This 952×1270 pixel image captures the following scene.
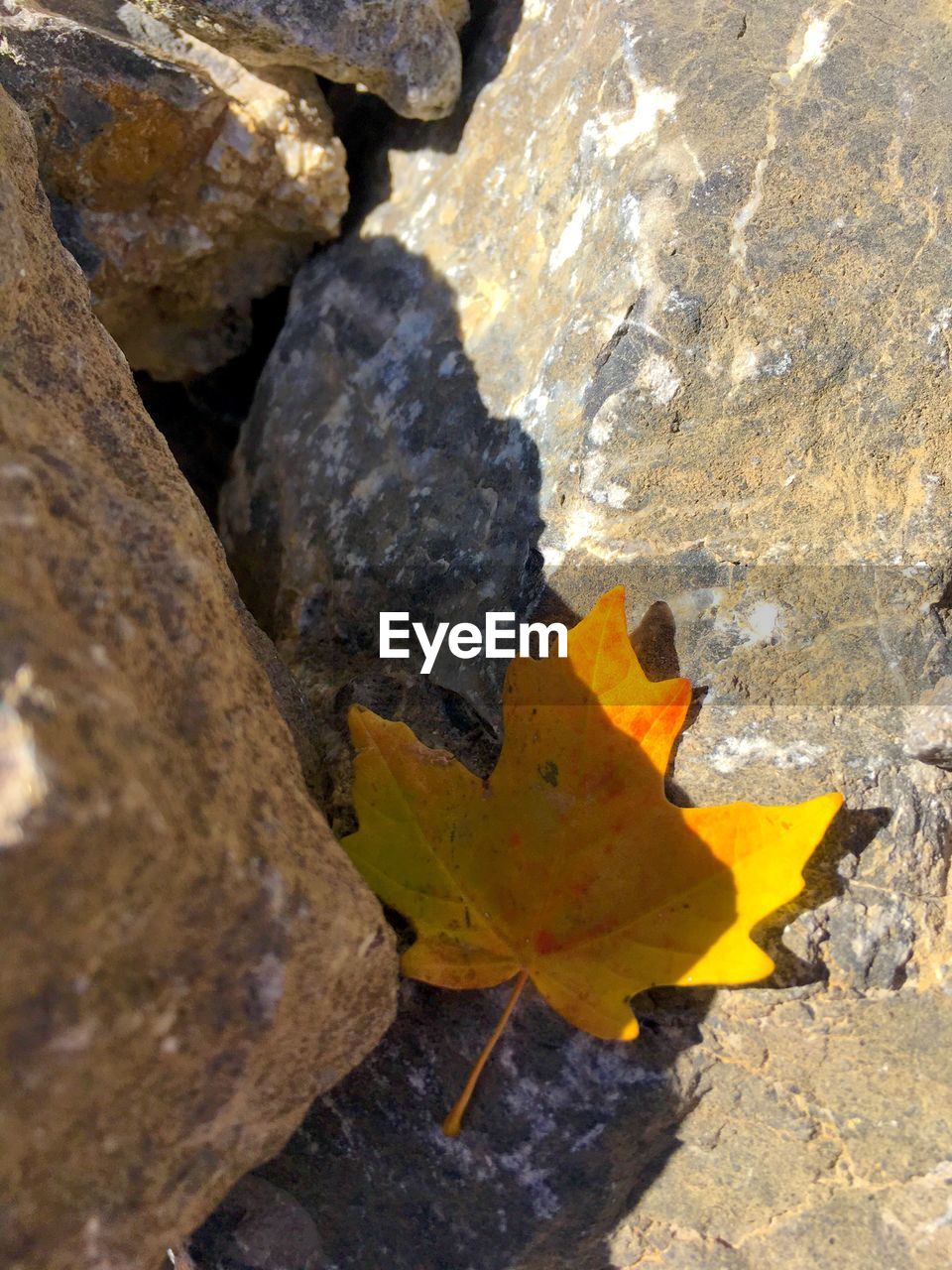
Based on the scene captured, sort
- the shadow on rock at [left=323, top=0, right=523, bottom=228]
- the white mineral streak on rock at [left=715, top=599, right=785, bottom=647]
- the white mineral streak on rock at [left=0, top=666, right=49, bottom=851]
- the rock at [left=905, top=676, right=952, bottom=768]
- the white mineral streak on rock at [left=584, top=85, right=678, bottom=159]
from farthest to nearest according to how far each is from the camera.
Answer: the shadow on rock at [left=323, top=0, right=523, bottom=228] < the white mineral streak on rock at [left=584, top=85, right=678, bottom=159] < the white mineral streak on rock at [left=715, top=599, right=785, bottom=647] < the rock at [left=905, top=676, right=952, bottom=768] < the white mineral streak on rock at [left=0, top=666, right=49, bottom=851]

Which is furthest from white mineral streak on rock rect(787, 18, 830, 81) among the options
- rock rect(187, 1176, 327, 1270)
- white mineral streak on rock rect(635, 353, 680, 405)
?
rock rect(187, 1176, 327, 1270)

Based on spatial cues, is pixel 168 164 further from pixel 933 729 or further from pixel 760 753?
pixel 933 729

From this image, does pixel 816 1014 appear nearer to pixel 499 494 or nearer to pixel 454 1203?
pixel 454 1203

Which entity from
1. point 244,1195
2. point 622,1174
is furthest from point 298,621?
point 622,1174

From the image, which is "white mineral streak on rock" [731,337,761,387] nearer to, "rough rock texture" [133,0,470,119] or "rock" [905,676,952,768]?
"rock" [905,676,952,768]

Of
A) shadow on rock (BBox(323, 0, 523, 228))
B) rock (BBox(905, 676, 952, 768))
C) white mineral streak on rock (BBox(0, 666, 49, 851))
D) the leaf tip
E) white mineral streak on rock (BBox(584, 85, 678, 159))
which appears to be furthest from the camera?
shadow on rock (BBox(323, 0, 523, 228))

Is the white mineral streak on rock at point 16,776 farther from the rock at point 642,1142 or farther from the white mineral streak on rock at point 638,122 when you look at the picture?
the white mineral streak on rock at point 638,122
